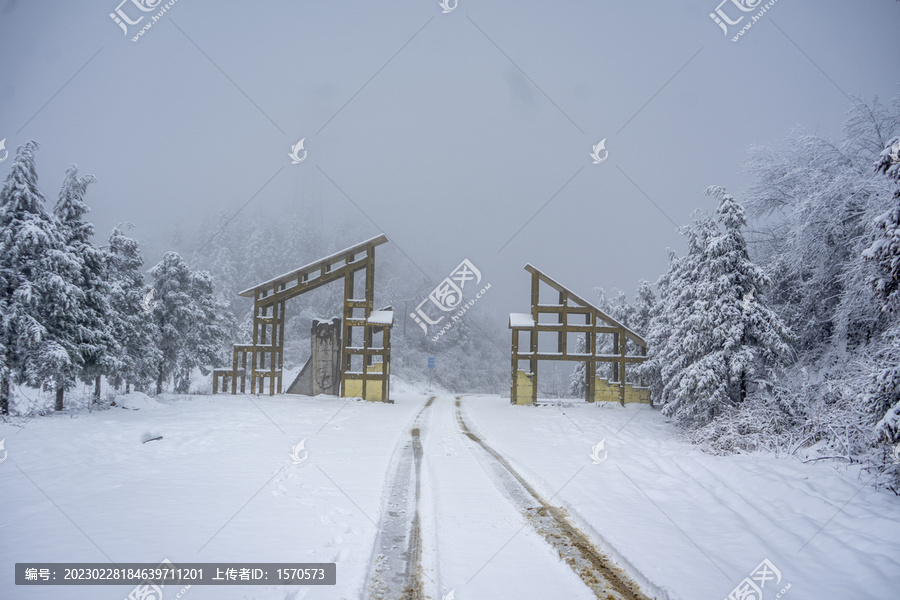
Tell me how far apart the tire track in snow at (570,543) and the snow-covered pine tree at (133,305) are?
1835cm

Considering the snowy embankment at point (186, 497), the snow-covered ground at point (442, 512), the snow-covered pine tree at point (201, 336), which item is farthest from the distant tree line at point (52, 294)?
the snow-covered pine tree at point (201, 336)

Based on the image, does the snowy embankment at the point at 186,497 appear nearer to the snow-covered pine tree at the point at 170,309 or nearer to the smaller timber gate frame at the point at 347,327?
the snow-covered pine tree at the point at 170,309

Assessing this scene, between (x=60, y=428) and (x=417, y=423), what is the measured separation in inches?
411

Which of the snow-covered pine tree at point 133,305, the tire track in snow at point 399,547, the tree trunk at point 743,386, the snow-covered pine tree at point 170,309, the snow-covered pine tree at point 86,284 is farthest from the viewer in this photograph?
the snow-covered pine tree at point 170,309

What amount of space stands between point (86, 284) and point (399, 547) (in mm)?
15544

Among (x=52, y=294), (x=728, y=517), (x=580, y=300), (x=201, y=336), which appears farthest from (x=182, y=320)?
(x=728, y=517)

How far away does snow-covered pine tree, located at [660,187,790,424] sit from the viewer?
13.1m

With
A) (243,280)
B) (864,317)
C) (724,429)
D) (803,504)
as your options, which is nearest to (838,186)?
(864,317)

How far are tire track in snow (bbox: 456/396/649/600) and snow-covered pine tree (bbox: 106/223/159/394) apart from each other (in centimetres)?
1835

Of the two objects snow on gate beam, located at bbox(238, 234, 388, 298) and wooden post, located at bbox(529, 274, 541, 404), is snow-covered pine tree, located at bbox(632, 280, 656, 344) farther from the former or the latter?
snow on gate beam, located at bbox(238, 234, 388, 298)

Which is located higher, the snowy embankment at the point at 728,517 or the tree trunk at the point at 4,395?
the tree trunk at the point at 4,395

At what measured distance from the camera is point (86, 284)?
14.8m

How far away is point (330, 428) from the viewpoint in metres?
14.4

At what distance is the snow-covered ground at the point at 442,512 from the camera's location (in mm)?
4633
